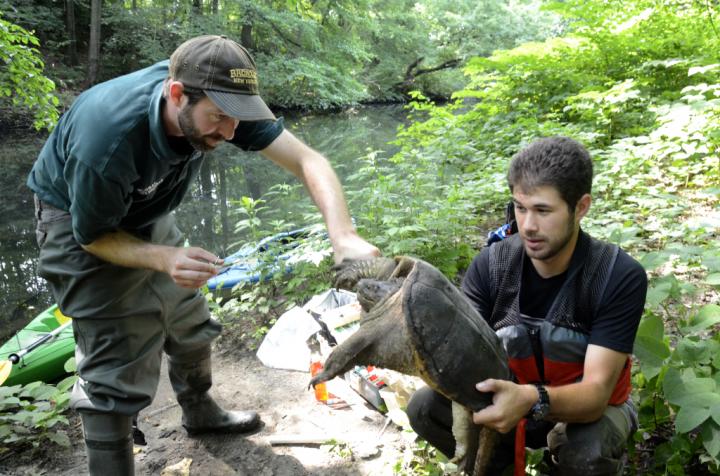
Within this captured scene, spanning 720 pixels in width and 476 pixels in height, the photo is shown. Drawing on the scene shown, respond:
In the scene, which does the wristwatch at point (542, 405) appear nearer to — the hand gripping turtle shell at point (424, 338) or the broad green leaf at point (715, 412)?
the hand gripping turtle shell at point (424, 338)

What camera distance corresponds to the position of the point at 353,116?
75.8 ft

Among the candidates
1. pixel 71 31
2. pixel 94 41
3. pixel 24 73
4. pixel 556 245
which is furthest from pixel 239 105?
pixel 71 31

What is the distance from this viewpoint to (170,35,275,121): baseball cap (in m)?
1.89

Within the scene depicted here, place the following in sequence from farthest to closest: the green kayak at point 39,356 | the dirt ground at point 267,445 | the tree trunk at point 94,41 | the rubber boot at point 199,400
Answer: the tree trunk at point 94,41 → the green kayak at point 39,356 → the rubber boot at point 199,400 → the dirt ground at point 267,445

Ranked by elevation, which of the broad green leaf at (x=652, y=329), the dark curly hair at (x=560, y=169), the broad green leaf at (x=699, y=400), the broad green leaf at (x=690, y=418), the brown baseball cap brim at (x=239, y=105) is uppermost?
the brown baseball cap brim at (x=239, y=105)

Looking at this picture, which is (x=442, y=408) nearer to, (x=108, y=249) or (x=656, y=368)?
(x=656, y=368)

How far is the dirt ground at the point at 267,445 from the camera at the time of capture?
2.56m

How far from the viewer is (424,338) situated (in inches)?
56.8

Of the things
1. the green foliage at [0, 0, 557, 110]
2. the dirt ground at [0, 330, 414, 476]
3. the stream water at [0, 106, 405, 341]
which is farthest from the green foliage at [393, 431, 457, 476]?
the green foliage at [0, 0, 557, 110]

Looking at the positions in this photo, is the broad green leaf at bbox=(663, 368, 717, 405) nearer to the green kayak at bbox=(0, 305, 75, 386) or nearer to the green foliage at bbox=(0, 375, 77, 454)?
the green foliage at bbox=(0, 375, 77, 454)

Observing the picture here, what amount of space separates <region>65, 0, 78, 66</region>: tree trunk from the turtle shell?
22.5 m

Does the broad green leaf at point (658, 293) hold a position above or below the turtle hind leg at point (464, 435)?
above

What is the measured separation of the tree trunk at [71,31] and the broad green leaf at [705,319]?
22.8 metres

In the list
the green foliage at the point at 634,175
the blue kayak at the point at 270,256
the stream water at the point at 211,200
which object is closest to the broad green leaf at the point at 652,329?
the green foliage at the point at 634,175
